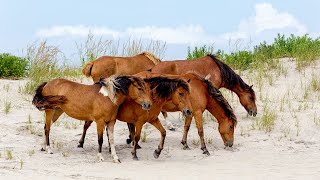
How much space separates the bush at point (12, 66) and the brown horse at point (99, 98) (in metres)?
5.99

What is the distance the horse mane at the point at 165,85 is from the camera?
8.36 metres

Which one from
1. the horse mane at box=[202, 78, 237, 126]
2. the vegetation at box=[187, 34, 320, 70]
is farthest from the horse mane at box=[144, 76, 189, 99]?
the vegetation at box=[187, 34, 320, 70]

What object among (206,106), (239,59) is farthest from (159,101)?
(239,59)

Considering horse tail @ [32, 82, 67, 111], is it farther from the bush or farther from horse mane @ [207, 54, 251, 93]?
the bush

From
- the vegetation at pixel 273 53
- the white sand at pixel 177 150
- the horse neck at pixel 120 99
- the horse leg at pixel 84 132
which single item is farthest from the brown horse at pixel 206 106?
the vegetation at pixel 273 53

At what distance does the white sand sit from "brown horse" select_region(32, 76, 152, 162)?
67cm

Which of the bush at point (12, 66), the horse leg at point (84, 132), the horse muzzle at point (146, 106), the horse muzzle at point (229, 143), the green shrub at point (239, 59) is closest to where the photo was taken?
the horse muzzle at point (146, 106)

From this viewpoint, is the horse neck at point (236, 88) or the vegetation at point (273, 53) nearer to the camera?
the horse neck at point (236, 88)

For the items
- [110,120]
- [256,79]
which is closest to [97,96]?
[110,120]

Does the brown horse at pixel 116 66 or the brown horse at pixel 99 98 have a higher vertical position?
the brown horse at pixel 116 66

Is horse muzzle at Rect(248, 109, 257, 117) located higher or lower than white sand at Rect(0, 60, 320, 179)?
higher

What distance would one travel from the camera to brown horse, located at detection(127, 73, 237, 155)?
9.16m

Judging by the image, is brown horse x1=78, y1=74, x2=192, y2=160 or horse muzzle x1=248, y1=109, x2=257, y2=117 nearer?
brown horse x1=78, y1=74, x2=192, y2=160

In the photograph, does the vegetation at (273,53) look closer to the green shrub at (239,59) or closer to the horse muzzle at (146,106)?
the green shrub at (239,59)
